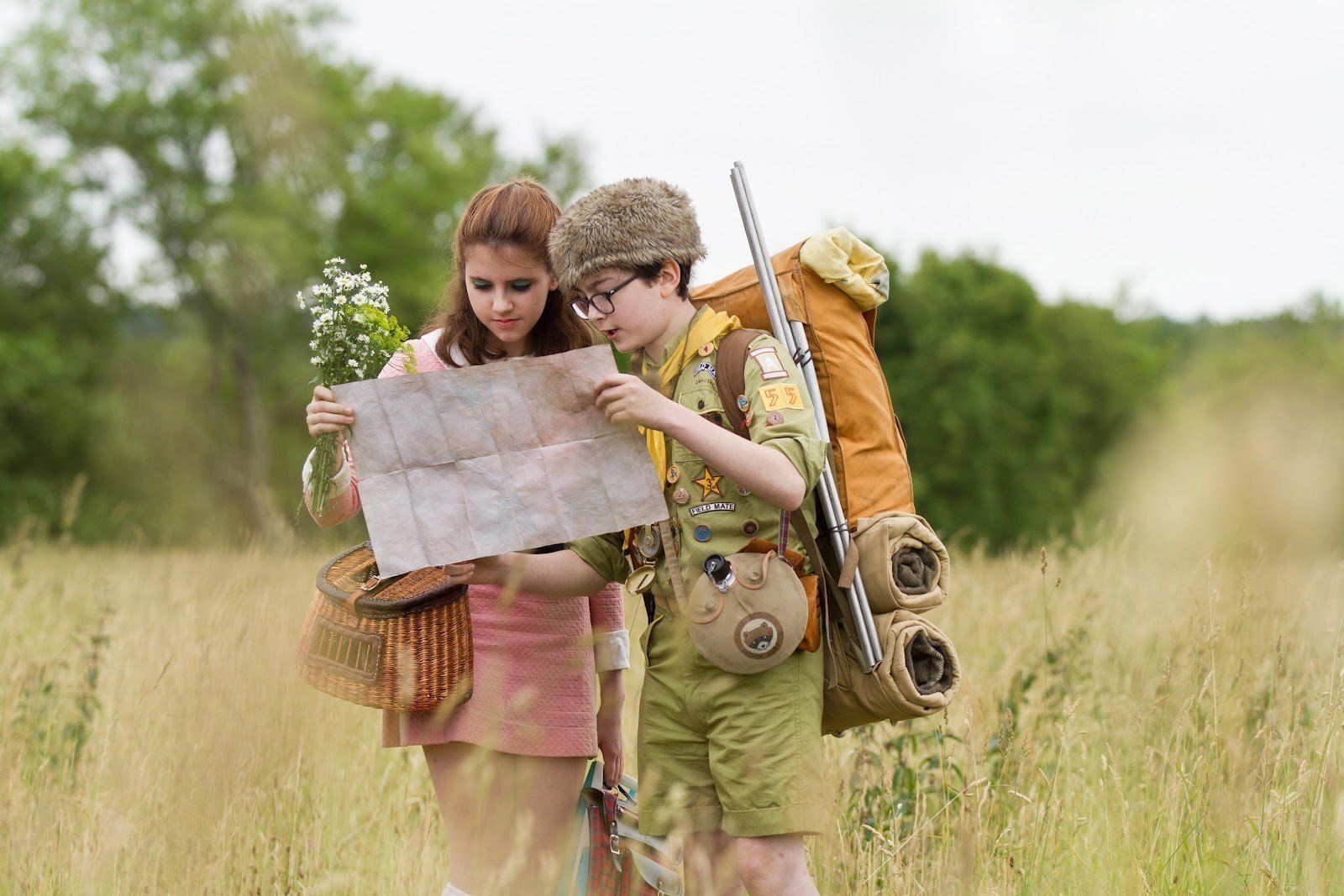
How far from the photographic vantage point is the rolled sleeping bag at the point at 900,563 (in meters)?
2.77

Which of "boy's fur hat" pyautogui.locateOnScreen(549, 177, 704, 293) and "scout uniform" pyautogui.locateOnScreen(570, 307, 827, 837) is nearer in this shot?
"scout uniform" pyautogui.locateOnScreen(570, 307, 827, 837)

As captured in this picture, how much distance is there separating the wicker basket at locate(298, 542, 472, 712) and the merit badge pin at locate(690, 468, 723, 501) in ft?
2.17

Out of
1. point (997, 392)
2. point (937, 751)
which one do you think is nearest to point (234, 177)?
point (997, 392)

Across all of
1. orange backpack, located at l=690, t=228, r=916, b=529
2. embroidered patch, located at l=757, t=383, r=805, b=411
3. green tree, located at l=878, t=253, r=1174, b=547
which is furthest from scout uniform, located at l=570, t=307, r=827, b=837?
green tree, located at l=878, t=253, r=1174, b=547

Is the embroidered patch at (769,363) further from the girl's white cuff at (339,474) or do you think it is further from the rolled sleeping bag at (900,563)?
the girl's white cuff at (339,474)

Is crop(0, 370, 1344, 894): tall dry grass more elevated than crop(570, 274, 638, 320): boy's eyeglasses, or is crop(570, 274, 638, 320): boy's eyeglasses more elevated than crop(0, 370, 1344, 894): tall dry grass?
crop(570, 274, 638, 320): boy's eyeglasses

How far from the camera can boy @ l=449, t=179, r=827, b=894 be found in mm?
2604

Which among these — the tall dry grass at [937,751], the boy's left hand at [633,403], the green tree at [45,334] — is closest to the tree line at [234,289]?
the green tree at [45,334]

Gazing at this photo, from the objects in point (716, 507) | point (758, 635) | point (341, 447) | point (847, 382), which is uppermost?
point (847, 382)

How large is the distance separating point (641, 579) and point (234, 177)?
3744 cm

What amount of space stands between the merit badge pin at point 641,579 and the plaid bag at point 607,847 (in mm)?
720

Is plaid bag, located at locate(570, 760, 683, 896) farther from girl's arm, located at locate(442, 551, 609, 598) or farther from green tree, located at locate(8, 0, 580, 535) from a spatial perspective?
green tree, located at locate(8, 0, 580, 535)

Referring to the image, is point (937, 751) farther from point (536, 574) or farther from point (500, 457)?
point (500, 457)

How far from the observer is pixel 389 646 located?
2.84m
